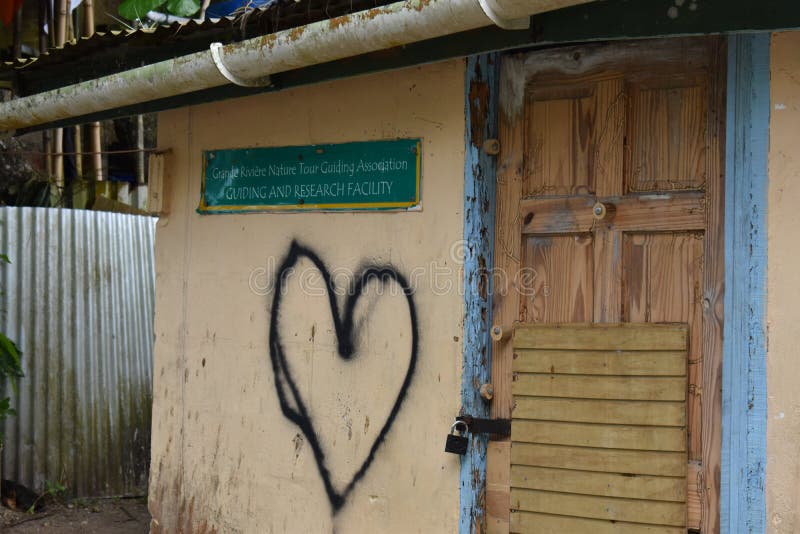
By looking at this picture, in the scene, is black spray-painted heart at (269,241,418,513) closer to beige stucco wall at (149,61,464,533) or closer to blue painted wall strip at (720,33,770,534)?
beige stucco wall at (149,61,464,533)

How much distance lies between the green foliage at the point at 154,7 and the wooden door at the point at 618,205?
8.59ft

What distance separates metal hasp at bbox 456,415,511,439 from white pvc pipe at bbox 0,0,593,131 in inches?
60.4

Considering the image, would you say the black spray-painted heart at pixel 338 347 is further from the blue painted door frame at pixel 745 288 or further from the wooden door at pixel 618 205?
the blue painted door frame at pixel 745 288

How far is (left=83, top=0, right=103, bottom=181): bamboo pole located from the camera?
742cm

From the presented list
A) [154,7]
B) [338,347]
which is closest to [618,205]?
[338,347]

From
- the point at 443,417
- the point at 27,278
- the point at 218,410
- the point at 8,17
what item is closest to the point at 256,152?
the point at 218,410

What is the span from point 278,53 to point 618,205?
1509 millimetres

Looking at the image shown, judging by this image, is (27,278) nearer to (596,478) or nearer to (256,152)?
(256,152)

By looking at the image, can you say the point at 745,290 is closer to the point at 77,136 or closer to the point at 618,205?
the point at 618,205

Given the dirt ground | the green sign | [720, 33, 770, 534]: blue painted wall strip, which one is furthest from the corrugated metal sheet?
[720, 33, 770, 534]: blue painted wall strip

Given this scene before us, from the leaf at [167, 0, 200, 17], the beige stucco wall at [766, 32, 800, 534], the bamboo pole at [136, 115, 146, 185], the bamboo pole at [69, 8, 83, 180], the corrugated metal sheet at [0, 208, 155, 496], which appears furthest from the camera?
the bamboo pole at [136, 115, 146, 185]

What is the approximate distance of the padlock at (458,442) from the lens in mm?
3451

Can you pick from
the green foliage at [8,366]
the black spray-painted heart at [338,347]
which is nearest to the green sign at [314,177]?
the black spray-painted heart at [338,347]

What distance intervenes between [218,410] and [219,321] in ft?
1.45
